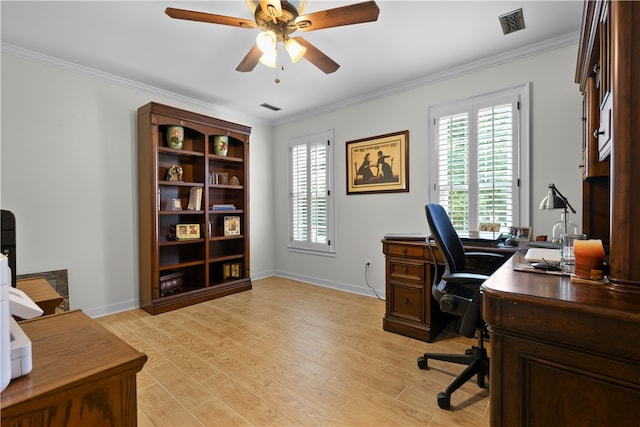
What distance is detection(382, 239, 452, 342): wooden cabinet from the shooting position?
2568 mm

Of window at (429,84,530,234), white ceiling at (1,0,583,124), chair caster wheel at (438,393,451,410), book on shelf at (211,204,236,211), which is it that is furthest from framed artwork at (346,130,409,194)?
chair caster wheel at (438,393,451,410)

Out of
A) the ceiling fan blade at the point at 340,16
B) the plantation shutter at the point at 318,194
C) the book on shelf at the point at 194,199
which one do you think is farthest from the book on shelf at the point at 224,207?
the ceiling fan blade at the point at 340,16

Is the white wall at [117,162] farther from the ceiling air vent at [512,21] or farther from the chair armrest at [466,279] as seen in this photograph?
the chair armrest at [466,279]

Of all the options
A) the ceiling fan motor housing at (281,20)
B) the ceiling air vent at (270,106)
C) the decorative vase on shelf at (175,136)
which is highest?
the ceiling air vent at (270,106)

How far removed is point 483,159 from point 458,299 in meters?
1.77

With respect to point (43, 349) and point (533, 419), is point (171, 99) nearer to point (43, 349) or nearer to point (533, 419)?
point (43, 349)

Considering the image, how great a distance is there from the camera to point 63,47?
2.69 m

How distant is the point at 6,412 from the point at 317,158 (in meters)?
4.09

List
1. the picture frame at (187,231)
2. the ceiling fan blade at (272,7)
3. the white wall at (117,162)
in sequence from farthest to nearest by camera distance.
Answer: the picture frame at (187,231)
the white wall at (117,162)
the ceiling fan blade at (272,7)

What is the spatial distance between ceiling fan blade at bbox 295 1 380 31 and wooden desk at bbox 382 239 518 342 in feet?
5.84

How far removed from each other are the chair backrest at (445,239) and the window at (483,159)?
3.19 feet

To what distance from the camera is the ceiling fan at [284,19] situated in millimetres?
1799

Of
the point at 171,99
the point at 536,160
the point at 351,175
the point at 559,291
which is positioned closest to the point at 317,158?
the point at 351,175

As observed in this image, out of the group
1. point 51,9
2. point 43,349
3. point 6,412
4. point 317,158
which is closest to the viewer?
point 6,412
